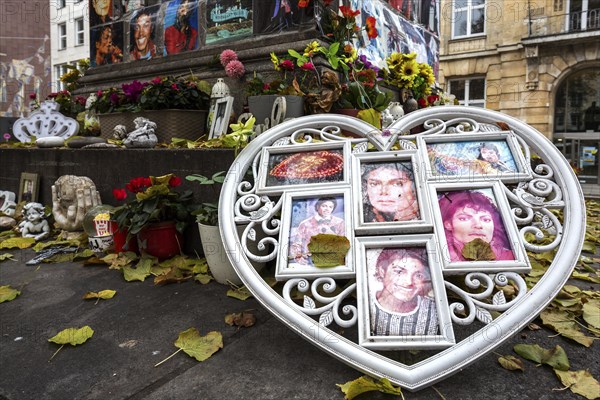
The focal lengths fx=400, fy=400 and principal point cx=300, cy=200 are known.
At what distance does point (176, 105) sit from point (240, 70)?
734 millimetres

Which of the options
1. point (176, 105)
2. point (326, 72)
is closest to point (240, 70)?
Result: point (176, 105)

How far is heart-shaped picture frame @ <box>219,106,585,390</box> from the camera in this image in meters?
1.46

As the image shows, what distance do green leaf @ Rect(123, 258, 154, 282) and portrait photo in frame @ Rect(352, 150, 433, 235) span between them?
153 cm

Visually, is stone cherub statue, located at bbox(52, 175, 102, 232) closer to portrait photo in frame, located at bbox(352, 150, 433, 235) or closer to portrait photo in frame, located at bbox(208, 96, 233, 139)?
portrait photo in frame, located at bbox(208, 96, 233, 139)

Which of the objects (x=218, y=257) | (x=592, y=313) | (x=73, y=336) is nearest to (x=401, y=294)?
(x=592, y=313)

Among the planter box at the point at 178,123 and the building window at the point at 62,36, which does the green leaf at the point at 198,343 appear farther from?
the building window at the point at 62,36

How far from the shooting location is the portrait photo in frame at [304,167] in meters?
2.04

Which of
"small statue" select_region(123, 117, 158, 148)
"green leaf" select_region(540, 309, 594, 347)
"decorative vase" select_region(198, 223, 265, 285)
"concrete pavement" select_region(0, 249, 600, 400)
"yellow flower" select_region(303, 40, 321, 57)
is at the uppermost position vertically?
"yellow flower" select_region(303, 40, 321, 57)

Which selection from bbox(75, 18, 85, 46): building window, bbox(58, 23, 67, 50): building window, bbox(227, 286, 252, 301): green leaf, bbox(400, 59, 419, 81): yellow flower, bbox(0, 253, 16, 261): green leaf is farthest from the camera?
bbox(58, 23, 67, 50): building window

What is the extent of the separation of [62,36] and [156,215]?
85.3 feet

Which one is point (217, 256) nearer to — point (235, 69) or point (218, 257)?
point (218, 257)

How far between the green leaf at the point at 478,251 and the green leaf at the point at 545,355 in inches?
14.9

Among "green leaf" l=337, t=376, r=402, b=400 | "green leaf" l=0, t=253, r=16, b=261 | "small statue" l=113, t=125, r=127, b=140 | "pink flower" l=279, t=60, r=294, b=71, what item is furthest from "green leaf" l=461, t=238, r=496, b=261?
"small statue" l=113, t=125, r=127, b=140

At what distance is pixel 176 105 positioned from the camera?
4.03m
